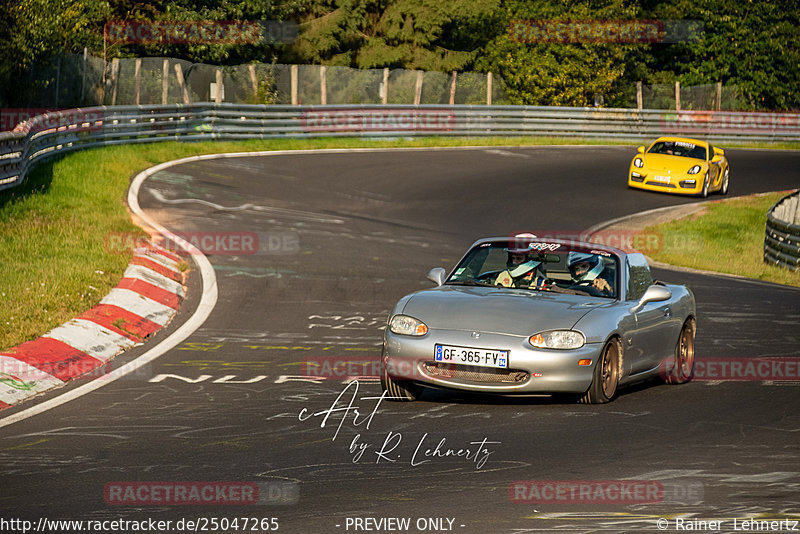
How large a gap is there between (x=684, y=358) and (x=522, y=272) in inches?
71.5

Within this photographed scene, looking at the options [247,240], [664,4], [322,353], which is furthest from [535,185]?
[664,4]

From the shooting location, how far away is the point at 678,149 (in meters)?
30.5

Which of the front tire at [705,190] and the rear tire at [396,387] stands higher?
the rear tire at [396,387]

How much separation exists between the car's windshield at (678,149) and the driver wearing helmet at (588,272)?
2055 centimetres

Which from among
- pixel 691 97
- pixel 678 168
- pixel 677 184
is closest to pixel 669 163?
pixel 678 168

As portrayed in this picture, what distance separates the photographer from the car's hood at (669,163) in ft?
97.1

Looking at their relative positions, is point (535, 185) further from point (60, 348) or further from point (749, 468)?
point (749, 468)

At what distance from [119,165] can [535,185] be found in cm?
1001

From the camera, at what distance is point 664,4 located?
62.1m

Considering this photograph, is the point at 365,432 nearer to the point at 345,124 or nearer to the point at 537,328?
the point at 537,328
